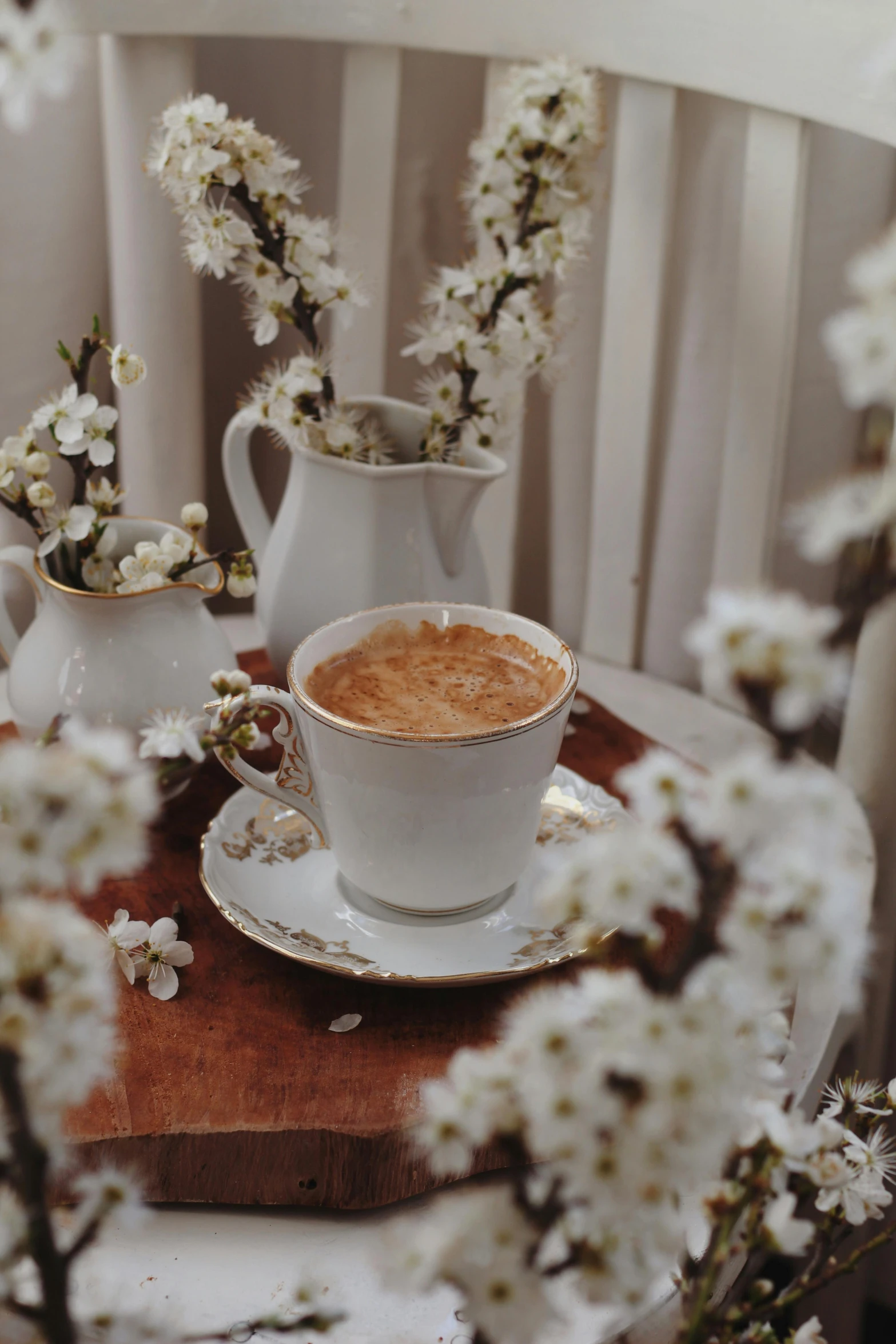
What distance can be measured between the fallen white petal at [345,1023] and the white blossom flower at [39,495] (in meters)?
0.34

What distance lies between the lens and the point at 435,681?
748 mm

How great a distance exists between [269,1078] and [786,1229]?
323 mm

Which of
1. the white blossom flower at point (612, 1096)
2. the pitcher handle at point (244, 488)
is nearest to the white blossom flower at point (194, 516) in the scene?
the pitcher handle at point (244, 488)

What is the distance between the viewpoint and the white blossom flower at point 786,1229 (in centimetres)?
33

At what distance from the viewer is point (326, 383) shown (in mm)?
854

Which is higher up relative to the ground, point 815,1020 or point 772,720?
point 772,720

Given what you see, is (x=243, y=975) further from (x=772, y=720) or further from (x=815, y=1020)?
(x=772, y=720)

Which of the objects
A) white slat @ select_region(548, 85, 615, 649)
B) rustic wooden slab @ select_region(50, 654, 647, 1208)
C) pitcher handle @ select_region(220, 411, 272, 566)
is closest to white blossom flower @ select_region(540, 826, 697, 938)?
rustic wooden slab @ select_region(50, 654, 647, 1208)

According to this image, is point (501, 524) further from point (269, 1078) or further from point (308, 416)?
point (269, 1078)

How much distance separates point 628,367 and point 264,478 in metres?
0.46

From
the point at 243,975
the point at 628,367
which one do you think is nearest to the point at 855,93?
the point at 628,367

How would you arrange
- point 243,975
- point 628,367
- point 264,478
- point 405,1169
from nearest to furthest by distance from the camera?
point 405,1169
point 243,975
point 628,367
point 264,478

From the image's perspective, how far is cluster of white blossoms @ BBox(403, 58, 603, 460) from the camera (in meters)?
0.85

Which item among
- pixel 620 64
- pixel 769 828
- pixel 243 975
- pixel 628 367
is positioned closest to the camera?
pixel 769 828
